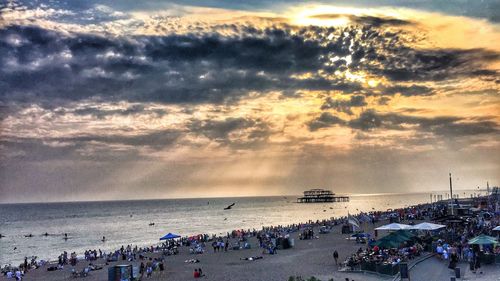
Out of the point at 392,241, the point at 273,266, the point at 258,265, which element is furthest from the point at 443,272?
the point at 258,265

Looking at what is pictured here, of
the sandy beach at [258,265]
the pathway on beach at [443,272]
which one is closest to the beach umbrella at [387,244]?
the pathway on beach at [443,272]

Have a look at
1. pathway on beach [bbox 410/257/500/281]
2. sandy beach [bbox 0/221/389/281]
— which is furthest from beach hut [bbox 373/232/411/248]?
sandy beach [bbox 0/221/389/281]

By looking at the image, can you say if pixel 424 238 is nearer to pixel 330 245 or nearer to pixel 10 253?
pixel 330 245

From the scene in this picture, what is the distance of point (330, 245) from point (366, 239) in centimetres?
315

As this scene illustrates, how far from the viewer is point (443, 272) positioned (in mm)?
23016

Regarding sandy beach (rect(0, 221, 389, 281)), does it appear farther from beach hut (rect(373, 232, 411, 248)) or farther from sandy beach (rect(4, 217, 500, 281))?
beach hut (rect(373, 232, 411, 248))

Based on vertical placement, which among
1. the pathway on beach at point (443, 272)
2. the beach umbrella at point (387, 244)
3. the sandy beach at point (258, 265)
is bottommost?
the sandy beach at point (258, 265)

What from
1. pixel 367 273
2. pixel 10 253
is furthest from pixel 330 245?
pixel 10 253

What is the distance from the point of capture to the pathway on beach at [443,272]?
21312 millimetres

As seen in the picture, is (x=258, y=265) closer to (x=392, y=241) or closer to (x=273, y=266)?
(x=273, y=266)

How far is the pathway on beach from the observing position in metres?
21.3

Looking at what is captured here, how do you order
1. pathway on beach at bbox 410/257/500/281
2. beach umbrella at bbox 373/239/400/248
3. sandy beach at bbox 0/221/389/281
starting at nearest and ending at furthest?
1. pathway on beach at bbox 410/257/500/281
2. beach umbrella at bbox 373/239/400/248
3. sandy beach at bbox 0/221/389/281

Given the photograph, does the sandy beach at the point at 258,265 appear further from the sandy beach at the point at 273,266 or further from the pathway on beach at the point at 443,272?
the pathway on beach at the point at 443,272

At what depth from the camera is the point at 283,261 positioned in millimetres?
32781
